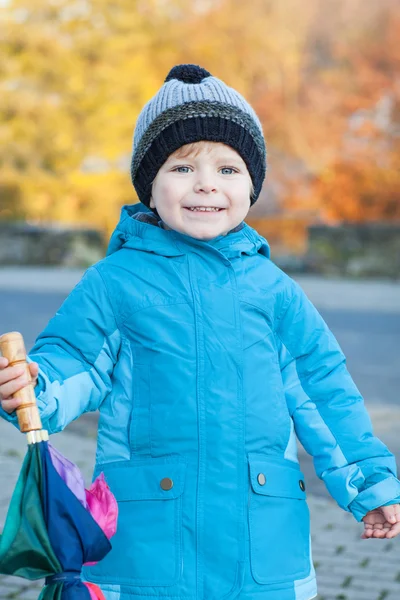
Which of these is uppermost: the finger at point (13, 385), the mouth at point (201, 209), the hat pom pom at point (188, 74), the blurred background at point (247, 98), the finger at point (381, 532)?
the blurred background at point (247, 98)

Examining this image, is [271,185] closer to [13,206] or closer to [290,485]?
[13,206]

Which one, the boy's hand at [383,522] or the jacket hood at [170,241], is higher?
the jacket hood at [170,241]

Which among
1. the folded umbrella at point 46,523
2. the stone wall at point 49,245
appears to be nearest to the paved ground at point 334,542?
the folded umbrella at point 46,523

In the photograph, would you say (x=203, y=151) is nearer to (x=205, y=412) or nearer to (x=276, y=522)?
(x=205, y=412)

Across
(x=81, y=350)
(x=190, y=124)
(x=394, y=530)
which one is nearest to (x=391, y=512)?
(x=394, y=530)

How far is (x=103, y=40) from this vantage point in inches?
953

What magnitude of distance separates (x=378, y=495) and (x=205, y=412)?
17.2 inches

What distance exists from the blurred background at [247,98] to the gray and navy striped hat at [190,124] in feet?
50.3

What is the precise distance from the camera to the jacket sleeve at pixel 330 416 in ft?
7.72

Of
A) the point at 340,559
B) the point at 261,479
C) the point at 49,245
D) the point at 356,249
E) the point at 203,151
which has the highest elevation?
the point at 49,245

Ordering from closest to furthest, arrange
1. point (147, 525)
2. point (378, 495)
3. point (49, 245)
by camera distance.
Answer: point (147, 525)
point (378, 495)
point (49, 245)

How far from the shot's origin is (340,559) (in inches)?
169

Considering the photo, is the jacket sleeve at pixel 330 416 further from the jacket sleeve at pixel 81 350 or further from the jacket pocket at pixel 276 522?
the jacket sleeve at pixel 81 350

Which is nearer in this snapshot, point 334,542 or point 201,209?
point 201,209
